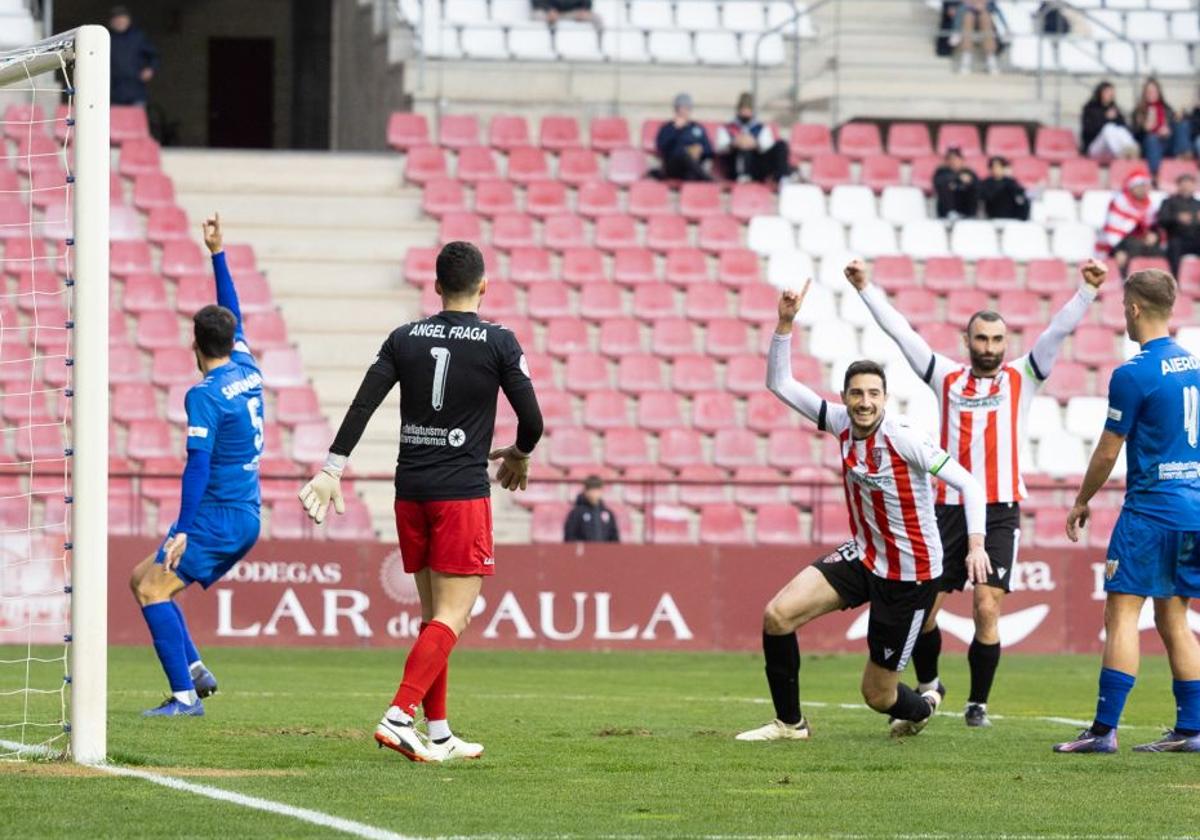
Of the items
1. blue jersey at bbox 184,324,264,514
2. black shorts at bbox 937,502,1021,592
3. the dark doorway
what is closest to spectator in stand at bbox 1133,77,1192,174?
the dark doorway

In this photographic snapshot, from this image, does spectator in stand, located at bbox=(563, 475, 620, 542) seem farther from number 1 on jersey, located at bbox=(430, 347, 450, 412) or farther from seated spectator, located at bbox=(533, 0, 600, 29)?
number 1 on jersey, located at bbox=(430, 347, 450, 412)

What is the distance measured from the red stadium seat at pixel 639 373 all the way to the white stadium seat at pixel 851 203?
142 inches

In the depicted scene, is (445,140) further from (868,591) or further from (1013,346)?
(868,591)

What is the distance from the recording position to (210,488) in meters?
11.0

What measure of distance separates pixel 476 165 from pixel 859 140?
488 cm

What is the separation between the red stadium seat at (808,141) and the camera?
26.4 metres

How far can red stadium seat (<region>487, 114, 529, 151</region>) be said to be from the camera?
83.8 ft

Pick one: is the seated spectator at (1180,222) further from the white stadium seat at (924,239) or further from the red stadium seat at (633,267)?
the red stadium seat at (633,267)

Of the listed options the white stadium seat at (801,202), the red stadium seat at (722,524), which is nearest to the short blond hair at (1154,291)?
the red stadium seat at (722,524)

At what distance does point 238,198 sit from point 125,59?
2124mm

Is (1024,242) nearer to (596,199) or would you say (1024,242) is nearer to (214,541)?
(596,199)

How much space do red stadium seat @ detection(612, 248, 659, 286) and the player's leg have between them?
13.6 metres

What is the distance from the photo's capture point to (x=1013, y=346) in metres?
24.1

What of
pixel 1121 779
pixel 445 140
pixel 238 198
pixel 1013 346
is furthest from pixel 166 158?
pixel 1121 779
